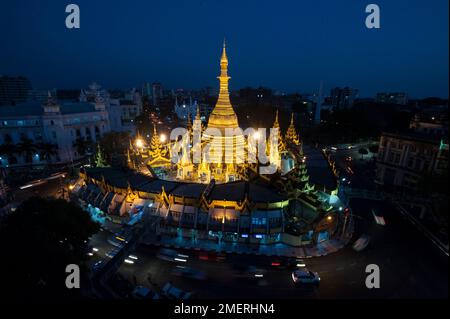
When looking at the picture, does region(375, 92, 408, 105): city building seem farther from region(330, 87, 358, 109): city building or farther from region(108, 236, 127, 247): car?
region(108, 236, 127, 247): car

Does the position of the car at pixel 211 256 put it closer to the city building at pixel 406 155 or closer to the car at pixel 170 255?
the car at pixel 170 255

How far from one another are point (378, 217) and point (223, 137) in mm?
23348

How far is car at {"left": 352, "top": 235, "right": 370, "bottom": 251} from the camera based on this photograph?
26531mm

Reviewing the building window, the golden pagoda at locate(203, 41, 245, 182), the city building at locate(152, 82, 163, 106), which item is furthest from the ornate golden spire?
the city building at locate(152, 82, 163, 106)

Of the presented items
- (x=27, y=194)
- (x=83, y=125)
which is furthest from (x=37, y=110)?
(x=27, y=194)

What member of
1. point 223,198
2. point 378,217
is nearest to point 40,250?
point 223,198

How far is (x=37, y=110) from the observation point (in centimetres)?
5975

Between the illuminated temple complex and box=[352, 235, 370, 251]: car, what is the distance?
2.81m

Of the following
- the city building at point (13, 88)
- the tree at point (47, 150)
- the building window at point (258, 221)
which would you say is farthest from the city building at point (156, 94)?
the building window at point (258, 221)

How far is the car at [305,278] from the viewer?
21453 mm

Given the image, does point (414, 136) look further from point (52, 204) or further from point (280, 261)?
point (52, 204)

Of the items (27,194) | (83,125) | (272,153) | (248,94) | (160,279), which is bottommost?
(160,279)

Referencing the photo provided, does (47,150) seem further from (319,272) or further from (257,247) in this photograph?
(319,272)
